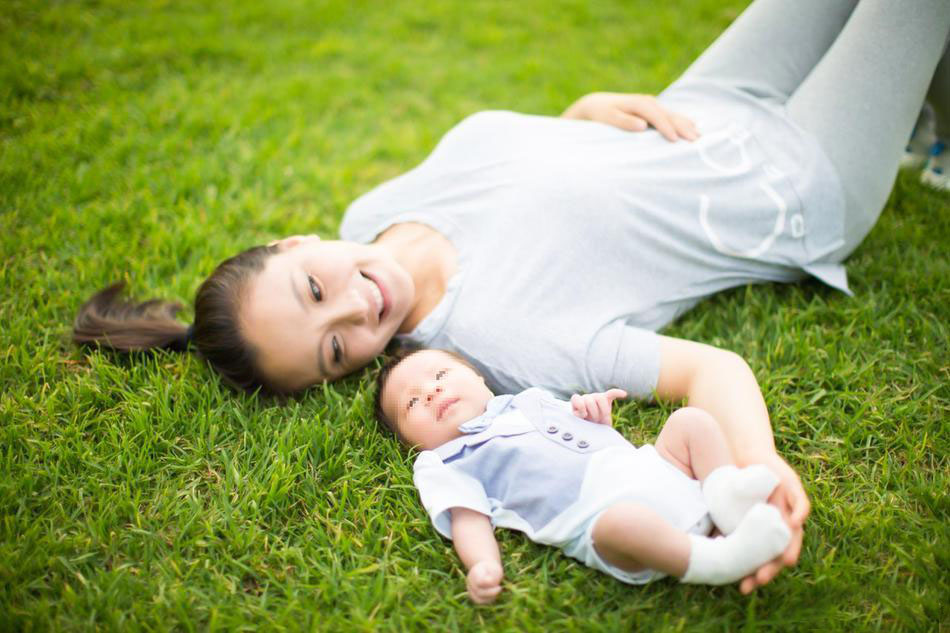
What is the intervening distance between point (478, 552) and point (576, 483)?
1.09ft

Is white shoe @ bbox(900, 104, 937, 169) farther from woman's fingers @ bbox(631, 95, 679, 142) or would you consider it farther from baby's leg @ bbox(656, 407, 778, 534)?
baby's leg @ bbox(656, 407, 778, 534)

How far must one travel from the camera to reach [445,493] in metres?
2.00

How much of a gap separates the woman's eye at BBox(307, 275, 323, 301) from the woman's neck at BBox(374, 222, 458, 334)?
38 cm

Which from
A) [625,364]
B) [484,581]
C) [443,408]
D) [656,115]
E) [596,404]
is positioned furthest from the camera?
[656,115]

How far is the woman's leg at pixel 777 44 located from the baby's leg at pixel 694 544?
214 cm

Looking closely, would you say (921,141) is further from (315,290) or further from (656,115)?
(315,290)

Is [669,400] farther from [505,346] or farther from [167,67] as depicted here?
[167,67]

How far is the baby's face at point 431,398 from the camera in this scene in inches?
87.1

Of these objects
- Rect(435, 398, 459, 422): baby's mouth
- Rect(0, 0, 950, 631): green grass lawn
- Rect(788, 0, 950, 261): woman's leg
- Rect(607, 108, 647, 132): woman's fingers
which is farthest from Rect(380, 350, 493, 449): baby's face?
Rect(788, 0, 950, 261): woman's leg

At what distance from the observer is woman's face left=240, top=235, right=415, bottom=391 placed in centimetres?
246

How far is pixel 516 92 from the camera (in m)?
4.84

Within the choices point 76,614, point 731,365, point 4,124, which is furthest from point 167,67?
point 731,365

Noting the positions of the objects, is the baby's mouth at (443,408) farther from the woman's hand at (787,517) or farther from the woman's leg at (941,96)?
the woman's leg at (941,96)

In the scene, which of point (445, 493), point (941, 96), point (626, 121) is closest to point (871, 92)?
point (941, 96)
